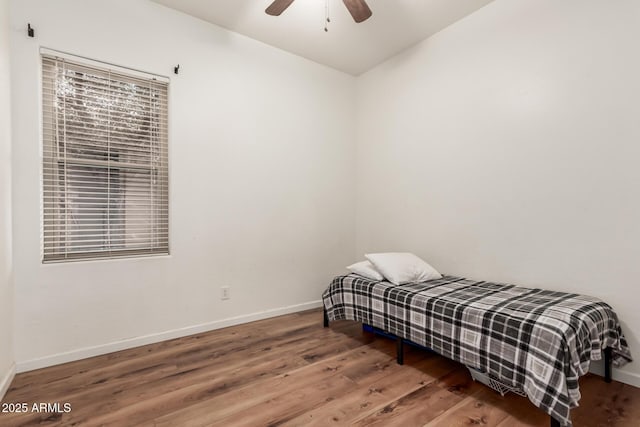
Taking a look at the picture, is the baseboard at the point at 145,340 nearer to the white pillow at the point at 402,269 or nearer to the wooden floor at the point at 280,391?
the wooden floor at the point at 280,391

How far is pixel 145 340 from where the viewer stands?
2.45 meters

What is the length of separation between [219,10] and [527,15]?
95.8 inches

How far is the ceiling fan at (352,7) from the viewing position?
2029mm

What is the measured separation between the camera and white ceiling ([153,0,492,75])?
8.25ft

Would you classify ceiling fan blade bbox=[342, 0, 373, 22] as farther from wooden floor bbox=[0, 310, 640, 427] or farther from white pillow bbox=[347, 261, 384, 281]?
wooden floor bbox=[0, 310, 640, 427]

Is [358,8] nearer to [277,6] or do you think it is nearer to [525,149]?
[277,6]

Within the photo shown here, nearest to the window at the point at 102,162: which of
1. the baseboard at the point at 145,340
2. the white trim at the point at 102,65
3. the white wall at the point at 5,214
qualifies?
the white trim at the point at 102,65

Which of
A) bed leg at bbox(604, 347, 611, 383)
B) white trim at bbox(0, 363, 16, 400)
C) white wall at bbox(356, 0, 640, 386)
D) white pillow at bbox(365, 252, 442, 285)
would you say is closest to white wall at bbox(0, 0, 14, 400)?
white trim at bbox(0, 363, 16, 400)

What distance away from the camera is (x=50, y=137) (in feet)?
7.04

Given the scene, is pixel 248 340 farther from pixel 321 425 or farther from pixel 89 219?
pixel 89 219

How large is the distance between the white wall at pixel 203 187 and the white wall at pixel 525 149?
30.9 inches

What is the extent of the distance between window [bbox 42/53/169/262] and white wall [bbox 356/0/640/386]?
231 centimetres

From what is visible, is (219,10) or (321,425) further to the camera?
(219,10)

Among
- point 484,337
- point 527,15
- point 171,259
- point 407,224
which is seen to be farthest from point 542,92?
point 171,259
